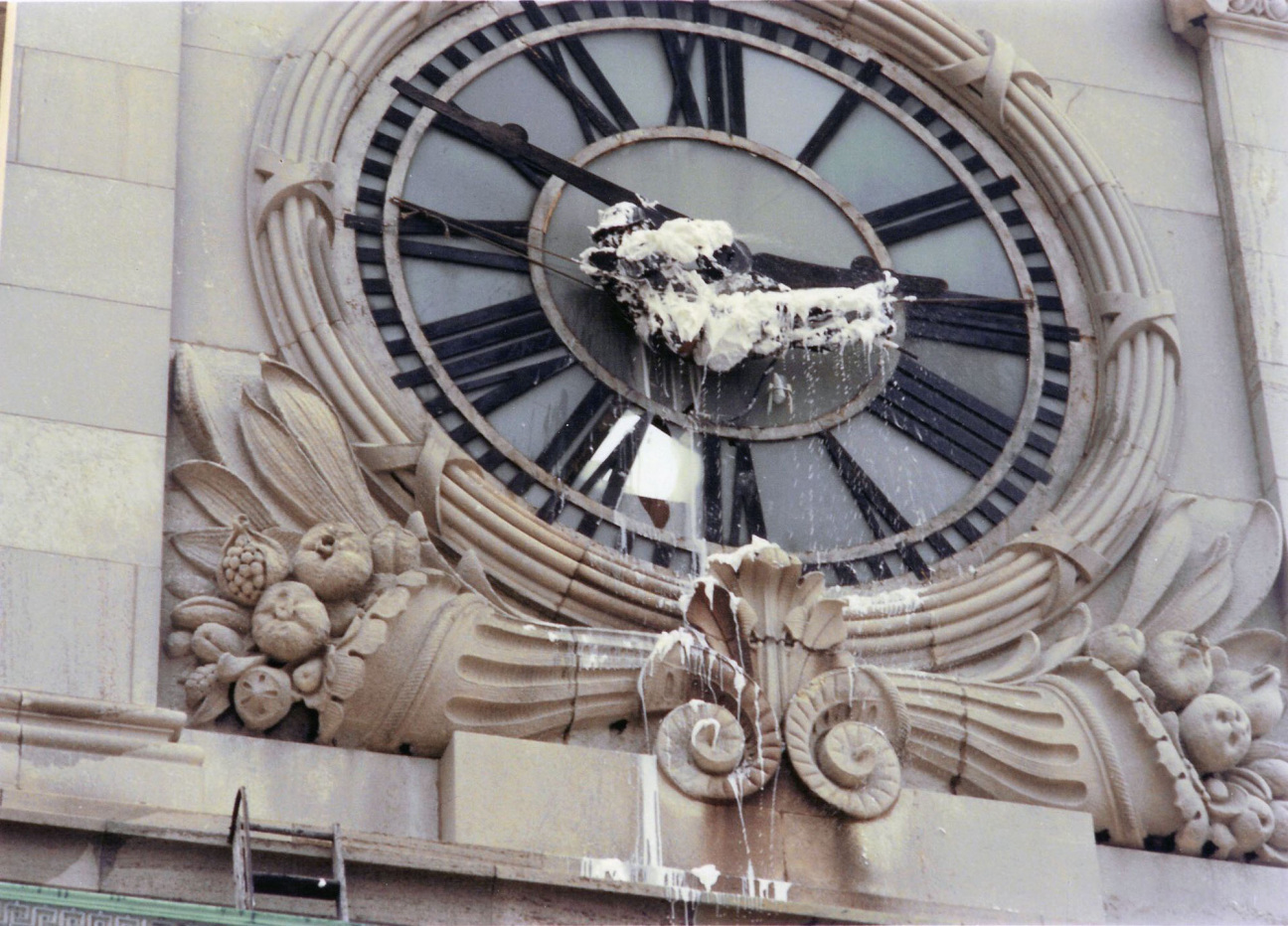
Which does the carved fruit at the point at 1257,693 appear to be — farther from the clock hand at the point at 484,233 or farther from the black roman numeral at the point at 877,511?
the clock hand at the point at 484,233

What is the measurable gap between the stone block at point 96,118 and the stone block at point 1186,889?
3736mm

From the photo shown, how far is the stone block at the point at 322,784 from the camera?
8.97 m

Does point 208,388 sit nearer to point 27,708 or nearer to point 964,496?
point 27,708

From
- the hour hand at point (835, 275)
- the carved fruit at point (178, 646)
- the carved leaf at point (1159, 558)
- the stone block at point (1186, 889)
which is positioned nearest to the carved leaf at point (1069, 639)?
the carved leaf at point (1159, 558)

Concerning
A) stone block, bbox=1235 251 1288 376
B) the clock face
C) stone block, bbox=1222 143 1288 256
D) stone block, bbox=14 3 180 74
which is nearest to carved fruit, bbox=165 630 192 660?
the clock face

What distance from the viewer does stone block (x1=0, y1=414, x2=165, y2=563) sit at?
907 centimetres

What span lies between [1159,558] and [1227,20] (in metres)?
2.63

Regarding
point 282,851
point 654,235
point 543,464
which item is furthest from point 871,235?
point 282,851

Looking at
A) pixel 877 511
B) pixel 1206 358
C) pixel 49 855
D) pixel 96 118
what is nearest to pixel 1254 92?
pixel 1206 358

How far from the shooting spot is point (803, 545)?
10.4 metres

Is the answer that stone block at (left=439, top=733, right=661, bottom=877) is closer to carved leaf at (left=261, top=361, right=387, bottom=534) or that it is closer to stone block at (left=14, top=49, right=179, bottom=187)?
carved leaf at (left=261, top=361, right=387, bottom=534)

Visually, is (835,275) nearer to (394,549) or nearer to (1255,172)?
(1255,172)

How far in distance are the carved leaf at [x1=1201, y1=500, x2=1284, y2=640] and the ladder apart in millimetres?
3552

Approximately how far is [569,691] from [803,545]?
4.09ft
